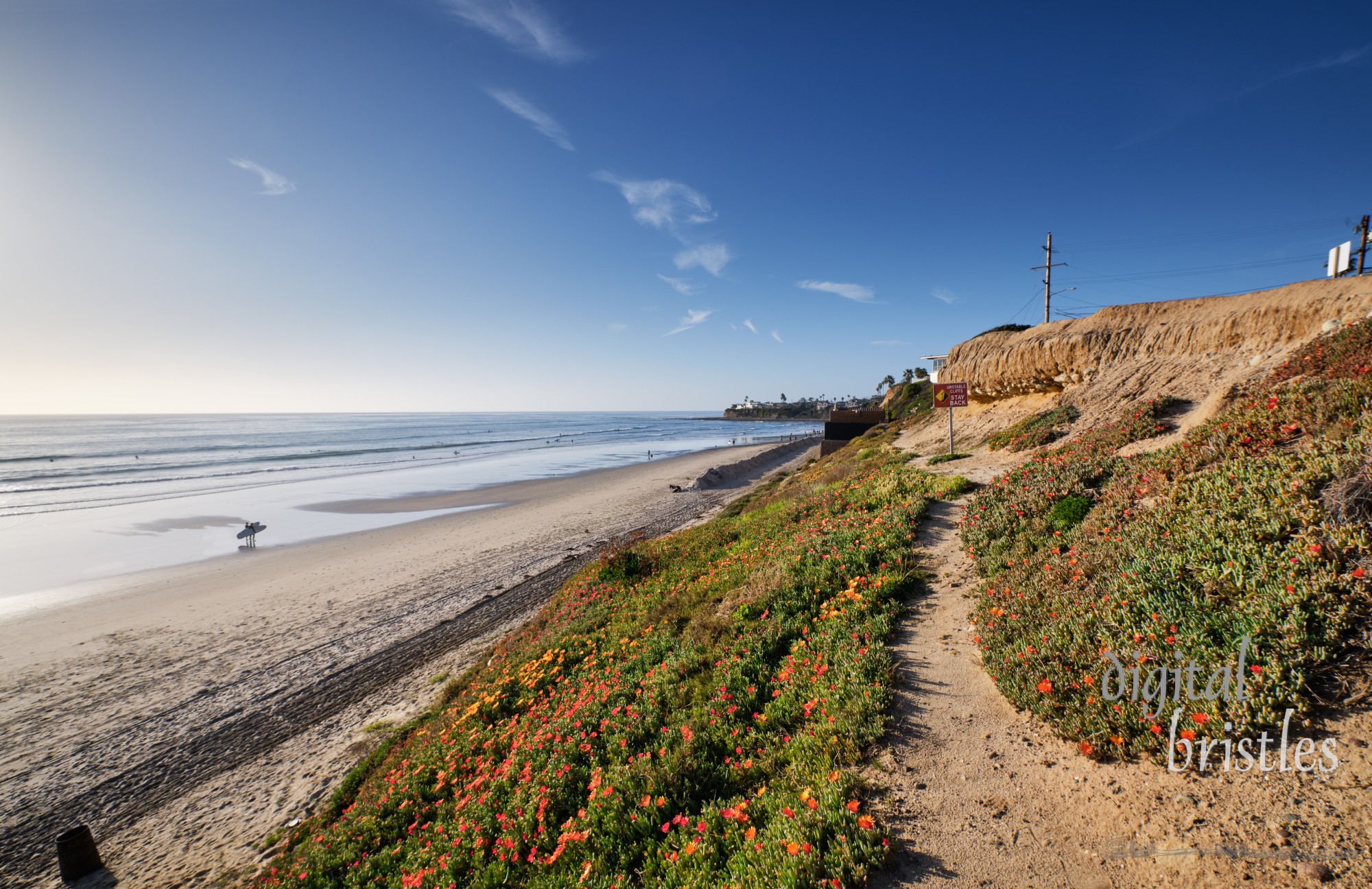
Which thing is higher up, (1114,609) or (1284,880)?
(1114,609)

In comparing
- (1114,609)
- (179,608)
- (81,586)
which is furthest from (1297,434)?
(81,586)

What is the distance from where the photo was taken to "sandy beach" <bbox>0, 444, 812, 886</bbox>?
8.16 m

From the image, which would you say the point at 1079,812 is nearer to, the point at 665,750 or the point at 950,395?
the point at 665,750

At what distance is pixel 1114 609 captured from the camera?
5.02 m

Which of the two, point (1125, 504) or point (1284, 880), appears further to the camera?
point (1125, 504)

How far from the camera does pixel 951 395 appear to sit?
20406 millimetres

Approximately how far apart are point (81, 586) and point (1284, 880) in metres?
31.8

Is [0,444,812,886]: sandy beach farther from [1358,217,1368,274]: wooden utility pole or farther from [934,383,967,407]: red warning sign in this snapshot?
[1358,217,1368,274]: wooden utility pole

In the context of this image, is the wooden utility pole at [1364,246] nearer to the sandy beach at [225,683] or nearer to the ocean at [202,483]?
the sandy beach at [225,683]

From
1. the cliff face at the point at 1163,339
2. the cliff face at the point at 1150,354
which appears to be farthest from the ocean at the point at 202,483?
the cliff face at the point at 1163,339

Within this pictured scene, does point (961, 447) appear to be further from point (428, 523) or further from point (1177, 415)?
point (428, 523)

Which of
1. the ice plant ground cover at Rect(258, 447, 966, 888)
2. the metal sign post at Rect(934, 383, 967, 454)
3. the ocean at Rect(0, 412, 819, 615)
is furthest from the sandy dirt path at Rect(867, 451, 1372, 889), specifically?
the ocean at Rect(0, 412, 819, 615)

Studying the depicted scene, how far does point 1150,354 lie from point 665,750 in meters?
21.5

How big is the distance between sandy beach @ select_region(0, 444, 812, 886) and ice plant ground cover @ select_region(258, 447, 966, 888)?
185 centimetres
